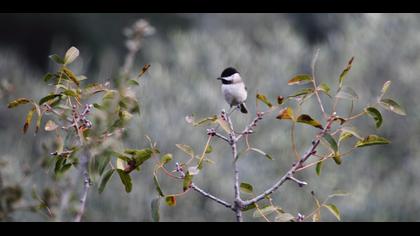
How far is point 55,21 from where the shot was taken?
14.5 metres

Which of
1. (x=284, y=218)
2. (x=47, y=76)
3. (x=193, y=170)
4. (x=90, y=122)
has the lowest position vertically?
(x=284, y=218)

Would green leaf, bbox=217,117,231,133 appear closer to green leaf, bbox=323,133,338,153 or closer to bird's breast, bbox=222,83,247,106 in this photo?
green leaf, bbox=323,133,338,153

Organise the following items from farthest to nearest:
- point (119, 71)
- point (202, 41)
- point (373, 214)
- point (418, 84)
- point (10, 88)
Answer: point (202, 41)
point (418, 84)
point (373, 214)
point (10, 88)
point (119, 71)

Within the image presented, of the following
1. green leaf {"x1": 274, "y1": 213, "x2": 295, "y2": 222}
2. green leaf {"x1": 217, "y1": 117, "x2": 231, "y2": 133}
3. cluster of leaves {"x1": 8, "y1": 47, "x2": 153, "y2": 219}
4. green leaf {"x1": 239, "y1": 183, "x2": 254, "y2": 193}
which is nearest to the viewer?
cluster of leaves {"x1": 8, "y1": 47, "x2": 153, "y2": 219}

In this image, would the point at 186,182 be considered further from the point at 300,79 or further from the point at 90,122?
the point at 300,79

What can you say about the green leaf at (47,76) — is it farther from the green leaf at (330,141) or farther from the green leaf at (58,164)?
the green leaf at (330,141)

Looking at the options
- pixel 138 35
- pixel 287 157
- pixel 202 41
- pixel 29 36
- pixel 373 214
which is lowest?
pixel 373 214

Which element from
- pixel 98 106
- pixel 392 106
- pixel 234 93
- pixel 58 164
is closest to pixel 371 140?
pixel 392 106

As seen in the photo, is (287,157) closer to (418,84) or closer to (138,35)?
(418,84)

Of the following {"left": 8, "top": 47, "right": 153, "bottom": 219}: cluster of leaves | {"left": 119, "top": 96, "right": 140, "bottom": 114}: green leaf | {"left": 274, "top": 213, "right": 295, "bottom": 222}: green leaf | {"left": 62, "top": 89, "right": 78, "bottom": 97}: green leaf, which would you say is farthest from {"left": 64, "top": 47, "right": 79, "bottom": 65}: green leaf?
{"left": 274, "top": 213, "right": 295, "bottom": 222}: green leaf

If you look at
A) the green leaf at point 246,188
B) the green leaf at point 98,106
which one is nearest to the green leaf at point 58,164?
the green leaf at point 98,106

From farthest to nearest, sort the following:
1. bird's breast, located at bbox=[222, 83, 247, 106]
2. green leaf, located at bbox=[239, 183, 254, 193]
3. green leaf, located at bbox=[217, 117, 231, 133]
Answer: bird's breast, located at bbox=[222, 83, 247, 106], green leaf, located at bbox=[239, 183, 254, 193], green leaf, located at bbox=[217, 117, 231, 133]

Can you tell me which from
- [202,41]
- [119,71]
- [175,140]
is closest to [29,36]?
[202,41]
